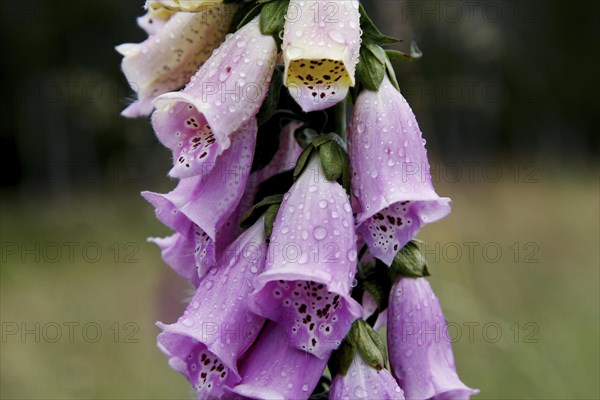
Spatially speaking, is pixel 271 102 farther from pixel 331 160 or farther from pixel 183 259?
pixel 183 259

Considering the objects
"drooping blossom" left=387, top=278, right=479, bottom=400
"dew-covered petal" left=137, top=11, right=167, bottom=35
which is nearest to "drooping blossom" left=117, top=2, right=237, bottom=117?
"dew-covered petal" left=137, top=11, right=167, bottom=35

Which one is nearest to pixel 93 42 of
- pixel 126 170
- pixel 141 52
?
pixel 126 170

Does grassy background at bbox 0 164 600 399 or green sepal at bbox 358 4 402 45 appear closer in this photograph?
green sepal at bbox 358 4 402 45

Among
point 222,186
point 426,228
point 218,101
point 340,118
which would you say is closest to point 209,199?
point 222,186

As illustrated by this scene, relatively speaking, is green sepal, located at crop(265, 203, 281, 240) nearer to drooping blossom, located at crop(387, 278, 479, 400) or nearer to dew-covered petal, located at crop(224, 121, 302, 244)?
dew-covered petal, located at crop(224, 121, 302, 244)

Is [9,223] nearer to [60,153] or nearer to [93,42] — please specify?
[60,153]

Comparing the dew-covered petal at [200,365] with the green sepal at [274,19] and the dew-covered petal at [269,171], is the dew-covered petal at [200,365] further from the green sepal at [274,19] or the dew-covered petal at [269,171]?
the green sepal at [274,19]

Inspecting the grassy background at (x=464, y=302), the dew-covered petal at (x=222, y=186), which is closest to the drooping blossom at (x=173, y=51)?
the dew-covered petal at (x=222, y=186)
